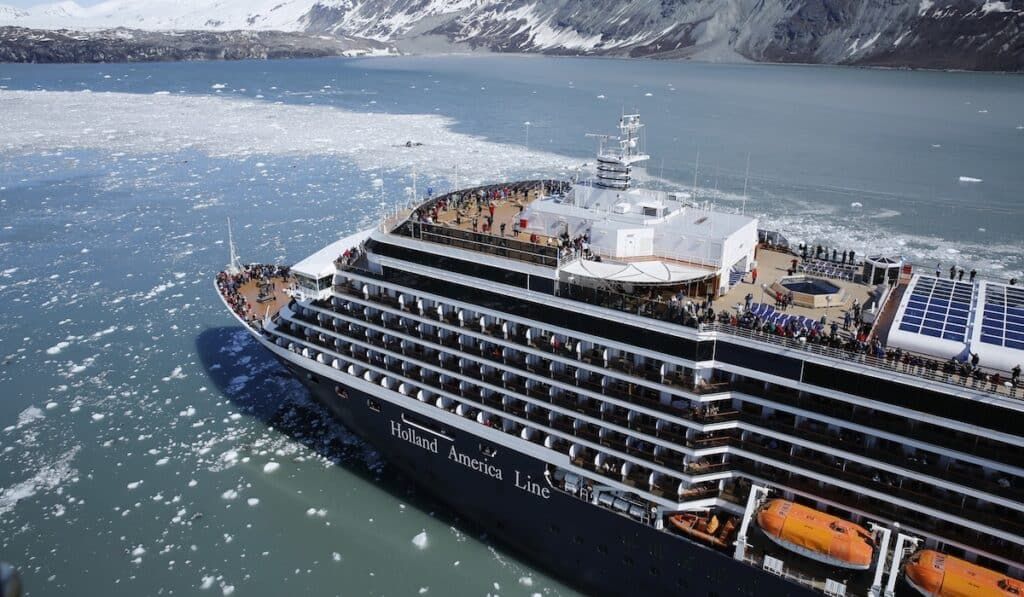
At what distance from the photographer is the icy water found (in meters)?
20.8

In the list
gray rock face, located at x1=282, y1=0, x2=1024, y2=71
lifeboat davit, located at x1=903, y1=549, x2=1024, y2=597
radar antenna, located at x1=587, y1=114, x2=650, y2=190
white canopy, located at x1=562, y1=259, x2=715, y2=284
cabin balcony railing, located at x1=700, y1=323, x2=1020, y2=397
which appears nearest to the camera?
lifeboat davit, located at x1=903, y1=549, x2=1024, y2=597

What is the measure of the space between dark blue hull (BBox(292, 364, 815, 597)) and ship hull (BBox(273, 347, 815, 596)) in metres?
0.03

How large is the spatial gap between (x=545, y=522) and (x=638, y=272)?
272 inches

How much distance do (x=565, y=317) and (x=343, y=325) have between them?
27.6 ft

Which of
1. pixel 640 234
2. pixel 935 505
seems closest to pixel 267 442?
pixel 640 234

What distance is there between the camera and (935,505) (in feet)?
48.5

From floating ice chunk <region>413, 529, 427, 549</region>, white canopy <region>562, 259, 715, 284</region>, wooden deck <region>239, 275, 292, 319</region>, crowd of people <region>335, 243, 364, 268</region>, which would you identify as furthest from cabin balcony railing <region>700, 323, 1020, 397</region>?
wooden deck <region>239, 275, 292, 319</region>

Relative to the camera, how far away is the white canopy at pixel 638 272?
1791 cm

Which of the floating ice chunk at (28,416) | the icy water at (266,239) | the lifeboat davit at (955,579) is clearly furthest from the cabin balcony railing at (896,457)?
the floating ice chunk at (28,416)

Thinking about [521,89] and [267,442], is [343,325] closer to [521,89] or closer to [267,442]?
[267,442]

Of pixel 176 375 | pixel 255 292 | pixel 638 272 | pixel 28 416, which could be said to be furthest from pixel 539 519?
pixel 28 416

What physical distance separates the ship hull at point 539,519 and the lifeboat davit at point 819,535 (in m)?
0.80

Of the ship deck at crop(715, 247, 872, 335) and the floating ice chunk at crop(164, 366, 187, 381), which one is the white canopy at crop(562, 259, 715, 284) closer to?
the ship deck at crop(715, 247, 872, 335)

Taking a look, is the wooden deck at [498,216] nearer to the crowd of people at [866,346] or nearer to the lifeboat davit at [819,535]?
the crowd of people at [866,346]
